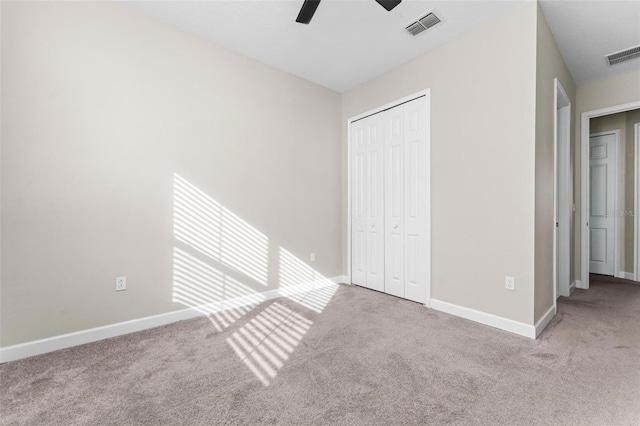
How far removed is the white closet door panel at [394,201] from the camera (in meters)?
3.39

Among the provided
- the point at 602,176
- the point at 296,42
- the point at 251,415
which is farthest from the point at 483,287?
the point at 602,176

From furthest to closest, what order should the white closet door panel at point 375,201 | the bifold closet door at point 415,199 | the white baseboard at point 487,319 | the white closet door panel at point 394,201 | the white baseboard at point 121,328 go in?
1. the white closet door panel at point 375,201
2. the white closet door panel at point 394,201
3. the bifold closet door at point 415,199
4. the white baseboard at point 487,319
5. the white baseboard at point 121,328

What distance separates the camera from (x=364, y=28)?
271cm

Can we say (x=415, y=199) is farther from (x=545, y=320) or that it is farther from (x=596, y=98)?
(x=596, y=98)

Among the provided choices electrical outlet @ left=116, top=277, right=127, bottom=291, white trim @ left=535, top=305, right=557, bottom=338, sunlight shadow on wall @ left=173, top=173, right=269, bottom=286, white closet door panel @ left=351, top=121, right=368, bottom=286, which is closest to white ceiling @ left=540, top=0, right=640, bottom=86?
white closet door panel @ left=351, top=121, right=368, bottom=286

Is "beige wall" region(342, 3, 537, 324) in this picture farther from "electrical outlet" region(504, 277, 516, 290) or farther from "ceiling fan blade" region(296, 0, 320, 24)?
"ceiling fan blade" region(296, 0, 320, 24)

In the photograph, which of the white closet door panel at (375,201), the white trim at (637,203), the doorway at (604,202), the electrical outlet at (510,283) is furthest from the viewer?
the doorway at (604,202)

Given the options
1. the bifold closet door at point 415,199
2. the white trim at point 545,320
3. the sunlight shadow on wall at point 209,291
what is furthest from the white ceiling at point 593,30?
the sunlight shadow on wall at point 209,291

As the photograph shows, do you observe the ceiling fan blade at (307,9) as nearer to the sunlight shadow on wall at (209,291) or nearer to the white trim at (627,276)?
the sunlight shadow on wall at (209,291)

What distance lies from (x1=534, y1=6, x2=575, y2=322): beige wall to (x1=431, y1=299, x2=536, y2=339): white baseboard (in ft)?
0.43

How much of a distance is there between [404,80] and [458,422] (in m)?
3.24

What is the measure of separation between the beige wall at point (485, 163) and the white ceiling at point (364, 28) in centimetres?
24

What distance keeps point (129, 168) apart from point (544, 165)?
12.0ft

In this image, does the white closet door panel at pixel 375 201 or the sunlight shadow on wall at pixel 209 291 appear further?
the white closet door panel at pixel 375 201
